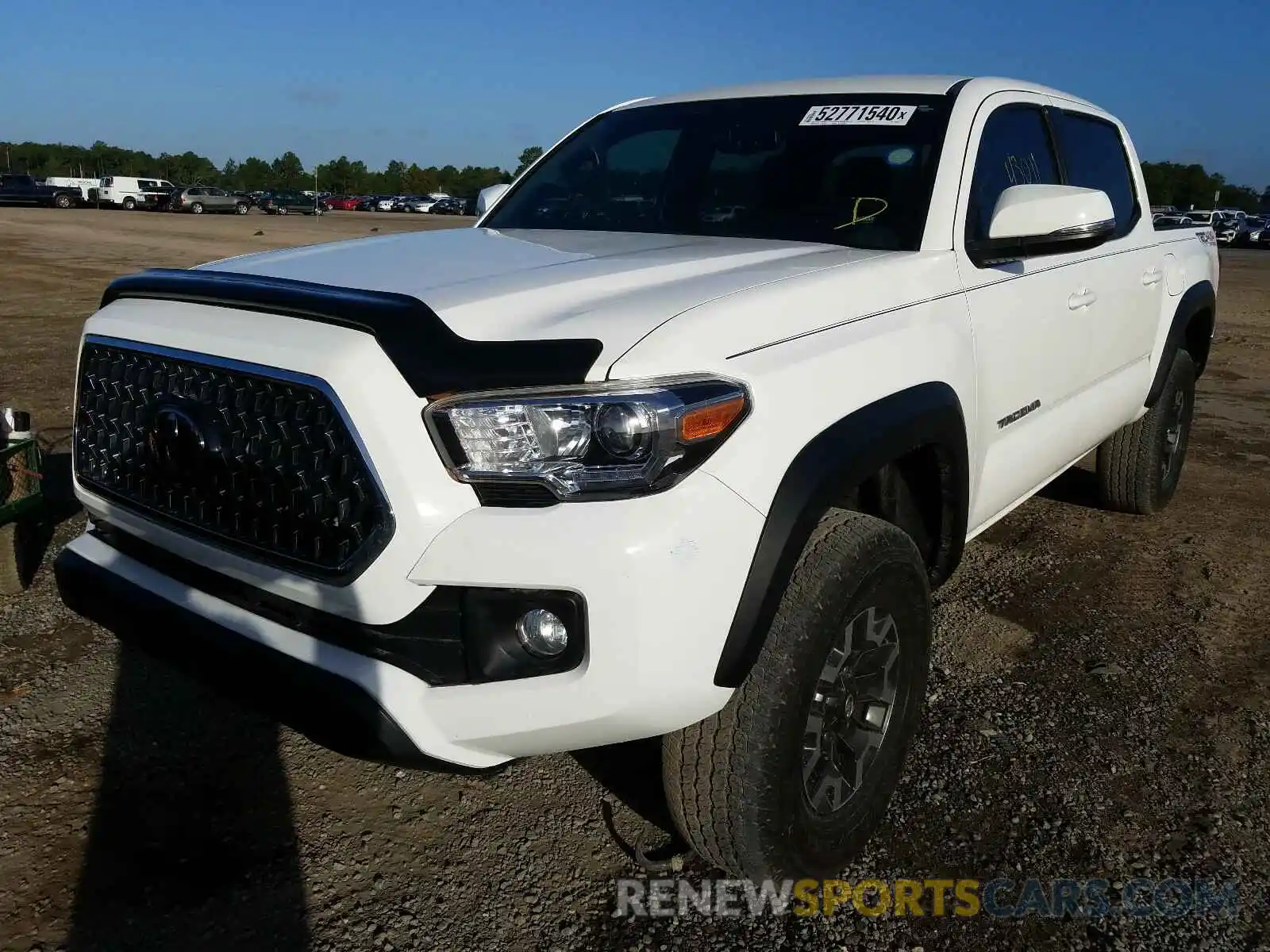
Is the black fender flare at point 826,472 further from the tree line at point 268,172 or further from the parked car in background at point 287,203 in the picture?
the tree line at point 268,172

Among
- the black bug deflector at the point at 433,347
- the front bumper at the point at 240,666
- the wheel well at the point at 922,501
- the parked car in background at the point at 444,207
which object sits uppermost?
A: the parked car in background at the point at 444,207

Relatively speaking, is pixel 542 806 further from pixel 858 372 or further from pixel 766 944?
pixel 858 372

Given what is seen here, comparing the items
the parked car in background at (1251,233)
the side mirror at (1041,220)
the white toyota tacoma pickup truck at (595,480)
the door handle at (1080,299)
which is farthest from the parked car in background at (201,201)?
the side mirror at (1041,220)

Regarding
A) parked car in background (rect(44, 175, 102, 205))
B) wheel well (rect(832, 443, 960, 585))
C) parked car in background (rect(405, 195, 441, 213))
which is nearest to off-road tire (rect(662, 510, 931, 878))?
wheel well (rect(832, 443, 960, 585))

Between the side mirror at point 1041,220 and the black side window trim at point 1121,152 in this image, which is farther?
the black side window trim at point 1121,152

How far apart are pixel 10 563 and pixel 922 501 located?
10.6ft

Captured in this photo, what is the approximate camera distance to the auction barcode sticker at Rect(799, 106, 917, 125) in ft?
10.5

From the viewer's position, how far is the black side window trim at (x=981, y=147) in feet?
9.90

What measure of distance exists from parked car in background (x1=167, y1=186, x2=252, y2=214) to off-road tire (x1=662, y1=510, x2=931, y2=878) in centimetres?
5138

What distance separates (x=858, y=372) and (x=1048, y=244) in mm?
1107

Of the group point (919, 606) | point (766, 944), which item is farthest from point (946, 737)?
point (766, 944)

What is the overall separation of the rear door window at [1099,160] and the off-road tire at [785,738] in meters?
2.36

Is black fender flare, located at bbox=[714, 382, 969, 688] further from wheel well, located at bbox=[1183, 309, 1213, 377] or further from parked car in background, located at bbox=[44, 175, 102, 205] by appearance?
parked car in background, located at bbox=[44, 175, 102, 205]

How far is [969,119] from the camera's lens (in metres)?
3.16
